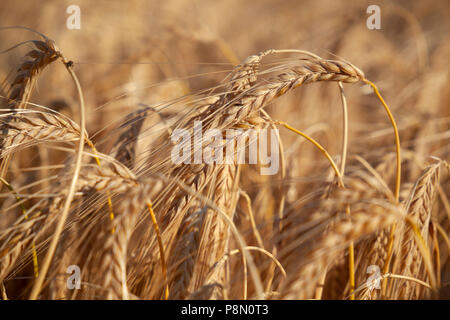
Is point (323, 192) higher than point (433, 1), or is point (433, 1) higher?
point (433, 1)

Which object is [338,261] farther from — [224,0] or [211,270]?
[224,0]

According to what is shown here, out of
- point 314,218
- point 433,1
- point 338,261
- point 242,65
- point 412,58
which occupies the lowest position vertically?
point 338,261

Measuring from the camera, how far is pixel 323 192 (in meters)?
1.10

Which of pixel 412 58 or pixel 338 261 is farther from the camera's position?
pixel 412 58

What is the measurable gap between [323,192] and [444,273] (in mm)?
810

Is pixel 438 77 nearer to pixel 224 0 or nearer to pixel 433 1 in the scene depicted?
pixel 433 1
